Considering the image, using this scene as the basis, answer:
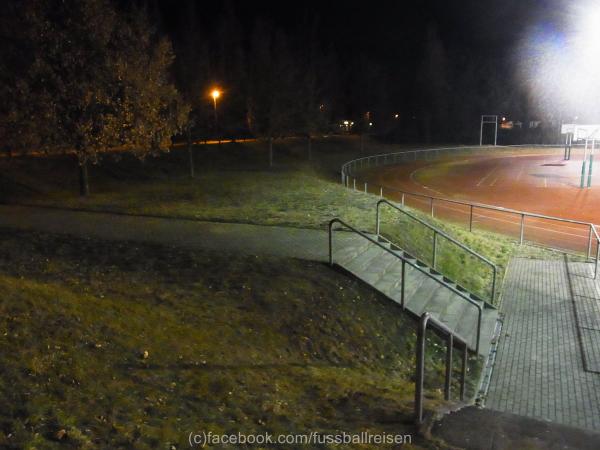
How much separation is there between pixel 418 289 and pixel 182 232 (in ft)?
16.7

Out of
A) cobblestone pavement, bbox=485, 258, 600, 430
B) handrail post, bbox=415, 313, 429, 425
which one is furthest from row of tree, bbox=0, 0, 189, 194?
handrail post, bbox=415, 313, 429, 425

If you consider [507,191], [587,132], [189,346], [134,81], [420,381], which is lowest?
[507,191]

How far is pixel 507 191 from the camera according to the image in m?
30.5

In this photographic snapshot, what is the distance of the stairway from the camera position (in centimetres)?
900

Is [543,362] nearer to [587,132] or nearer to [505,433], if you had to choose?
[505,433]

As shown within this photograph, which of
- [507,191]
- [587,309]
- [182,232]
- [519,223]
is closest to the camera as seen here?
[587,309]

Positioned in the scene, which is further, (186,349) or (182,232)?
(182,232)

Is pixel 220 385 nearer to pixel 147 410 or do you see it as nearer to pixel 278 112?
pixel 147 410

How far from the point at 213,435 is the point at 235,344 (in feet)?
7.48

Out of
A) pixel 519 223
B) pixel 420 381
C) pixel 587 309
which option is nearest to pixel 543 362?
pixel 587 309

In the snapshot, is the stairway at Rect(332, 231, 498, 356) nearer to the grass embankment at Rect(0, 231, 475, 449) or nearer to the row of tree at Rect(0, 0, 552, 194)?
the grass embankment at Rect(0, 231, 475, 449)

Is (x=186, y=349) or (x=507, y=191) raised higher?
(x=186, y=349)

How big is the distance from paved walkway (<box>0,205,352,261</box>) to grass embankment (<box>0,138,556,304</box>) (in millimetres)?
810

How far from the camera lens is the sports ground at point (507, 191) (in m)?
19.8
